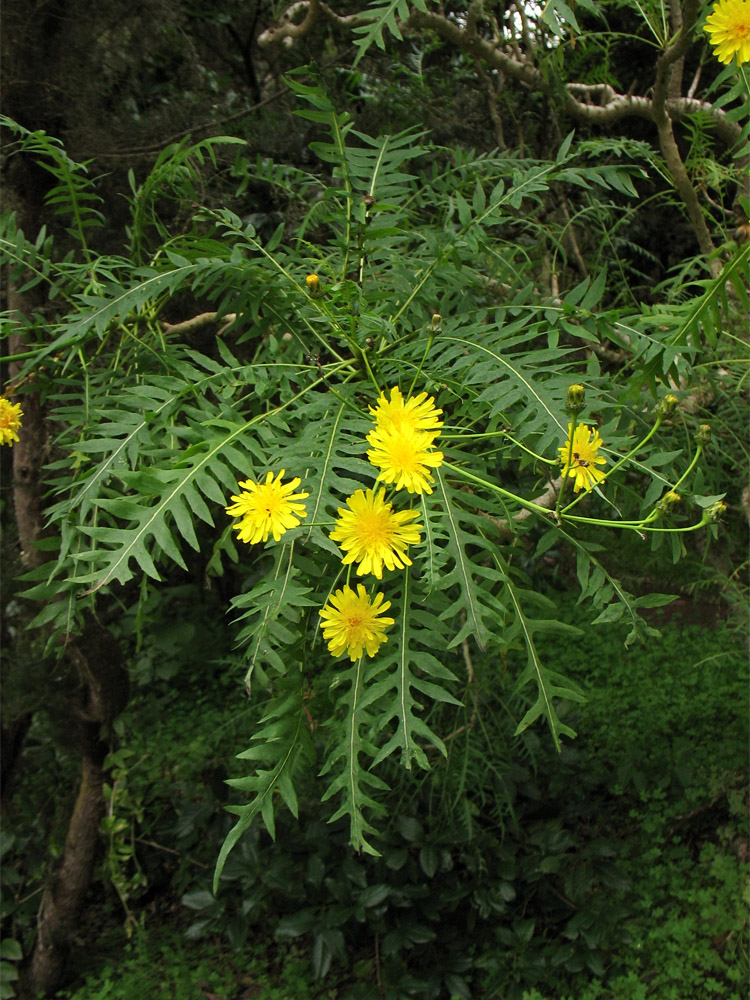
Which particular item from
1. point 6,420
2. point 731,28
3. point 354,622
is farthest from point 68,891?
point 731,28

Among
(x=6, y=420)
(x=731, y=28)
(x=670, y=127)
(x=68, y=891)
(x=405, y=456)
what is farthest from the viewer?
(x=68, y=891)

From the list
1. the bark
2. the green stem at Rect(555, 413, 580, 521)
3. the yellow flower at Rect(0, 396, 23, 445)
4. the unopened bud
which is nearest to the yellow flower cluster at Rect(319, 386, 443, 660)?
the green stem at Rect(555, 413, 580, 521)

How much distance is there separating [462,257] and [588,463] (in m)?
0.33

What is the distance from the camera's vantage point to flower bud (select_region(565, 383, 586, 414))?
0.66 m

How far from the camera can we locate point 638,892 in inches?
69.8

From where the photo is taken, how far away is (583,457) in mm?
718

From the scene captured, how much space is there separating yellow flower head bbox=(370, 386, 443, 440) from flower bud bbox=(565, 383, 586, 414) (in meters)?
0.11

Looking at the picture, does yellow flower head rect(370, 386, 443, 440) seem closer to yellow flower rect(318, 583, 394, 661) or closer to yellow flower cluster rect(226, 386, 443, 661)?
yellow flower cluster rect(226, 386, 443, 661)

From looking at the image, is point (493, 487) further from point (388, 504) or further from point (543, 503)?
point (543, 503)

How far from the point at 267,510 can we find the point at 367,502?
82 millimetres

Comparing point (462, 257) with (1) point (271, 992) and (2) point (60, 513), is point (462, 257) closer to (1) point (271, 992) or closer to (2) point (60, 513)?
(2) point (60, 513)

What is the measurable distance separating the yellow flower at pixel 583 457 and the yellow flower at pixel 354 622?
0.20 meters

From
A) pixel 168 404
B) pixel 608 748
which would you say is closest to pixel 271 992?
pixel 608 748

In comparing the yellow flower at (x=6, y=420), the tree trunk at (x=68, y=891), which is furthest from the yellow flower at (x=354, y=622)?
the tree trunk at (x=68, y=891)
